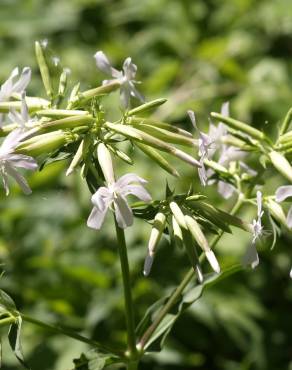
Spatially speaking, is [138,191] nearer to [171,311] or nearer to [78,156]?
[78,156]

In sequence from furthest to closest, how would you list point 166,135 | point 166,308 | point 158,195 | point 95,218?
point 158,195
point 166,308
point 166,135
point 95,218

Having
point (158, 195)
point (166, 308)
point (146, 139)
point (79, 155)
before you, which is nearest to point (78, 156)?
point (79, 155)

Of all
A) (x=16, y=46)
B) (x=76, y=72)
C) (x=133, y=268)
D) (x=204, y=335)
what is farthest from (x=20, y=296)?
(x=16, y=46)

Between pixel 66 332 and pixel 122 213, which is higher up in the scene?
pixel 122 213

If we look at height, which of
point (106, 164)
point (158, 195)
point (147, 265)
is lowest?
point (158, 195)

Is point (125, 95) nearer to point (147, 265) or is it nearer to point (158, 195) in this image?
point (147, 265)

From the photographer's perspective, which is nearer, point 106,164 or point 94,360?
point 106,164

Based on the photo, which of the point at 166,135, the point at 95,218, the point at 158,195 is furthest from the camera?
the point at 158,195
